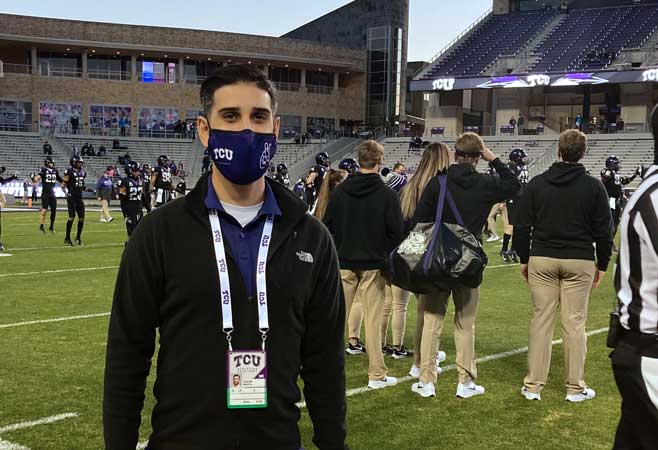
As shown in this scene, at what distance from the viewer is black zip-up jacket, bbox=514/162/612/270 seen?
17.7ft

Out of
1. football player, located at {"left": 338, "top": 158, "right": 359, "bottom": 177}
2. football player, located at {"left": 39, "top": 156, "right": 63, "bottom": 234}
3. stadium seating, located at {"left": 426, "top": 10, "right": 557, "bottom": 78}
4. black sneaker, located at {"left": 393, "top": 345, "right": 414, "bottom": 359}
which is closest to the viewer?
black sneaker, located at {"left": 393, "top": 345, "right": 414, "bottom": 359}

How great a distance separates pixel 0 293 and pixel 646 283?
9487mm

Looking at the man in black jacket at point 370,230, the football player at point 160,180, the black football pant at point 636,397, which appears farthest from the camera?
the football player at point 160,180

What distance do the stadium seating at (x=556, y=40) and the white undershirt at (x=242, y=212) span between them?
4264 cm

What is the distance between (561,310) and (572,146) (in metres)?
1.32

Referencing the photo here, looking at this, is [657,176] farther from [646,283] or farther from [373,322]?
[373,322]

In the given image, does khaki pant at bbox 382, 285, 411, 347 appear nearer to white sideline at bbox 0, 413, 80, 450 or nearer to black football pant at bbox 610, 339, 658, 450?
white sideline at bbox 0, 413, 80, 450

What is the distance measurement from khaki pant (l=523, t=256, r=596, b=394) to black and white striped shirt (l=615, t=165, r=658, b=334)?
2.86m

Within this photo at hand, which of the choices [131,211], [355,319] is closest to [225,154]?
[355,319]

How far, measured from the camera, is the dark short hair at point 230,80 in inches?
90.9

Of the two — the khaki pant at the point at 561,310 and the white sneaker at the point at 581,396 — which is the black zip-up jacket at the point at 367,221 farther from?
the white sneaker at the point at 581,396

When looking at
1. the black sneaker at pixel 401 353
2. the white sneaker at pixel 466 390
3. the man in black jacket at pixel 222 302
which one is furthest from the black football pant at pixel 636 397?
the black sneaker at pixel 401 353

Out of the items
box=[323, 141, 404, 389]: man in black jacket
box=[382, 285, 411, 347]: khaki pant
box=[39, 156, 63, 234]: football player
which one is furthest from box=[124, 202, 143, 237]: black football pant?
box=[323, 141, 404, 389]: man in black jacket

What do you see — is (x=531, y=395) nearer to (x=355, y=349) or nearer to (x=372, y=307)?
(x=372, y=307)
